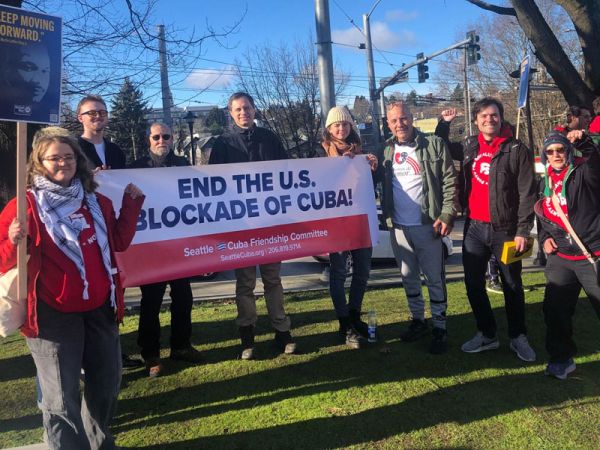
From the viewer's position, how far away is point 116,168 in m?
4.14

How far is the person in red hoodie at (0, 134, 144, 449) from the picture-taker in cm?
254

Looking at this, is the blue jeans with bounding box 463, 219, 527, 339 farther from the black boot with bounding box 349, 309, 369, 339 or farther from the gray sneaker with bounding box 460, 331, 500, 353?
the black boot with bounding box 349, 309, 369, 339

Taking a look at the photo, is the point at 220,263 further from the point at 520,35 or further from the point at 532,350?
the point at 520,35

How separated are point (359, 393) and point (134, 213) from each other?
6.99 ft

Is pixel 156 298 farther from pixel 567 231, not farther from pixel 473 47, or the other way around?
pixel 473 47

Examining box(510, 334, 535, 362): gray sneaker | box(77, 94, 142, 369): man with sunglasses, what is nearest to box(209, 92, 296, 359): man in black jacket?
box(77, 94, 142, 369): man with sunglasses

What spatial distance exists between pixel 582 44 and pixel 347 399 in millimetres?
5076

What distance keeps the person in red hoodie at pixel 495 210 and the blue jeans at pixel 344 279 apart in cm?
96

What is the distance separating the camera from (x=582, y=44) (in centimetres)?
580

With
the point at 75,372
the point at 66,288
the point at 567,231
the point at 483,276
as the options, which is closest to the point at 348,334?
the point at 483,276

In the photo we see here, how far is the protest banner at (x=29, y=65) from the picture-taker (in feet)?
9.02

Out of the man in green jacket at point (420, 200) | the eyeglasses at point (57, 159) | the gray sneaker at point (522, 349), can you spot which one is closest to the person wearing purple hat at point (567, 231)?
the gray sneaker at point (522, 349)

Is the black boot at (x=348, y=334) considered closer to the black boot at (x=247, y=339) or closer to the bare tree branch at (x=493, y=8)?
the black boot at (x=247, y=339)

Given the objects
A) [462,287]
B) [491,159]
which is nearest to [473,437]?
[491,159]
